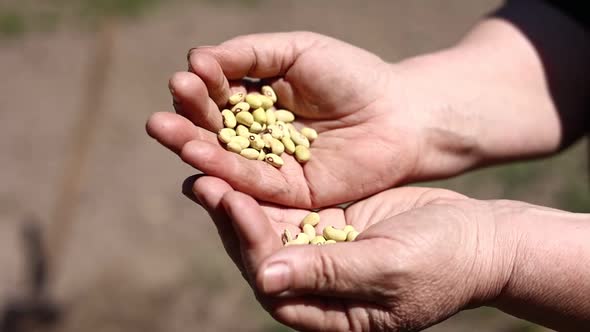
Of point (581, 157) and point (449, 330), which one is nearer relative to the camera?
point (449, 330)

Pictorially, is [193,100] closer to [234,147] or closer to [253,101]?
[234,147]

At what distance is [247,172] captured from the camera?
2.41 metres

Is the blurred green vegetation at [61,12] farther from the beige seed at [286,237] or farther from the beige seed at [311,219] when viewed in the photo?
the beige seed at [286,237]

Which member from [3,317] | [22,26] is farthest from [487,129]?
[22,26]

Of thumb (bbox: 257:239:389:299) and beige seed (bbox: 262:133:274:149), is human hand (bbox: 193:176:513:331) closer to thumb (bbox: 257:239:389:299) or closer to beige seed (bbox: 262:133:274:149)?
thumb (bbox: 257:239:389:299)

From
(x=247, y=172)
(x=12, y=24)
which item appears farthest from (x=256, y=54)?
(x=12, y=24)

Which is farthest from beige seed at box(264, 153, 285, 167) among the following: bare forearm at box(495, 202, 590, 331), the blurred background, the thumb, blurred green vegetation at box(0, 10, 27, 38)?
blurred green vegetation at box(0, 10, 27, 38)

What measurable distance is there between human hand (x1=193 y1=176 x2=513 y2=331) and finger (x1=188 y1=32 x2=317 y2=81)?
543 millimetres

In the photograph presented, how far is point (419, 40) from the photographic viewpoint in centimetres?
721

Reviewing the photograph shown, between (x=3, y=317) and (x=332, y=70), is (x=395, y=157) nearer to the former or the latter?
(x=332, y=70)

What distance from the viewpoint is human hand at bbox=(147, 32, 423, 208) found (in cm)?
249

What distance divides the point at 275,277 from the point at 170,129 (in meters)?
0.68

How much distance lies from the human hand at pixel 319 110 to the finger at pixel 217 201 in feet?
0.44

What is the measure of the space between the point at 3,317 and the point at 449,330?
3.32m
